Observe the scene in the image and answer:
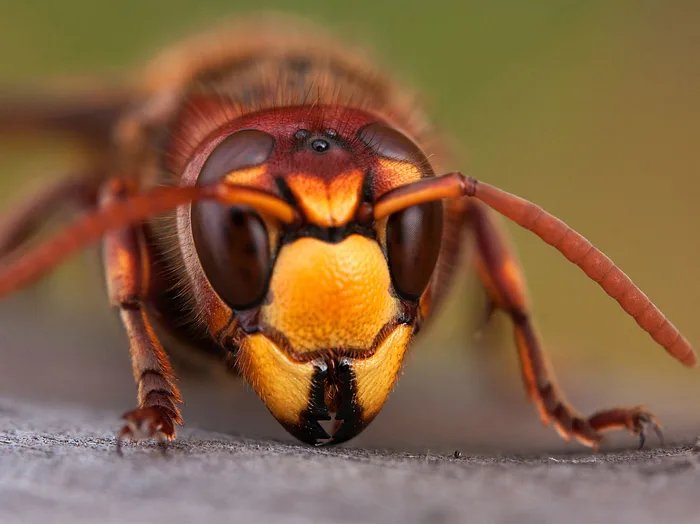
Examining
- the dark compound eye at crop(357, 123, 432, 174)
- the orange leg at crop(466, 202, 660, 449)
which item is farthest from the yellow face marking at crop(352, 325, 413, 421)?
the orange leg at crop(466, 202, 660, 449)

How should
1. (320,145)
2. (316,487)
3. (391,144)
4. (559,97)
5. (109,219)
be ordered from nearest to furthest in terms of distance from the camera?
(316,487) → (109,219) → (320,145) → (391,144) → (559,97)

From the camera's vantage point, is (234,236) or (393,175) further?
(393,175)

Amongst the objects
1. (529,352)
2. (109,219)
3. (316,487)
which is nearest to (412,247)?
(109,219)

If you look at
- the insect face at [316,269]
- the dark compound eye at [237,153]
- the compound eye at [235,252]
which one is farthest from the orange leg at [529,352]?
the dark compound eye at [237,153]

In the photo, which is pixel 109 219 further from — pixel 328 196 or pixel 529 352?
pixel 529 352

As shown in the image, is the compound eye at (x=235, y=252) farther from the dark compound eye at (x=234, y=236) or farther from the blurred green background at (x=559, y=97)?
the blurred green background at (x=559, y=97)

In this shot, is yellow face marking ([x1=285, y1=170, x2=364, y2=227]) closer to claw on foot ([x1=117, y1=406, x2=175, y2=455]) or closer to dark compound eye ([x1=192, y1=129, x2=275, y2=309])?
dark compound eye ([x1=192, y1=129, x2=275, y2=309])
